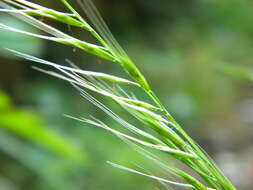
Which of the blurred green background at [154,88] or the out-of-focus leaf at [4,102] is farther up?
the blurred green background at [154,88]

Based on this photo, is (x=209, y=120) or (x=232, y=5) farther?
(x=209, y=120)

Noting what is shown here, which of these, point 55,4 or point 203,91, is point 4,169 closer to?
point 55,4

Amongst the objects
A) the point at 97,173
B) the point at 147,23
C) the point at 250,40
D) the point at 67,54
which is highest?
the point at 250,40

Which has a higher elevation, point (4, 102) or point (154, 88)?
point (154, 88)

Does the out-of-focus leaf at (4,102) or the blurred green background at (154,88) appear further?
the blurred green background at (154,88)

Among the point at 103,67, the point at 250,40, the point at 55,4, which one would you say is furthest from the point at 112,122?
the point at 250,40

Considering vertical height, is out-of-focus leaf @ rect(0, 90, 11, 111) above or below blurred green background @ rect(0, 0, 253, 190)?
below

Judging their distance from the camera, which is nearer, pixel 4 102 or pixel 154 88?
pixel 4 102

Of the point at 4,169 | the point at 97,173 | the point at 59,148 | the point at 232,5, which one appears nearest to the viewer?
the point at 59,148
